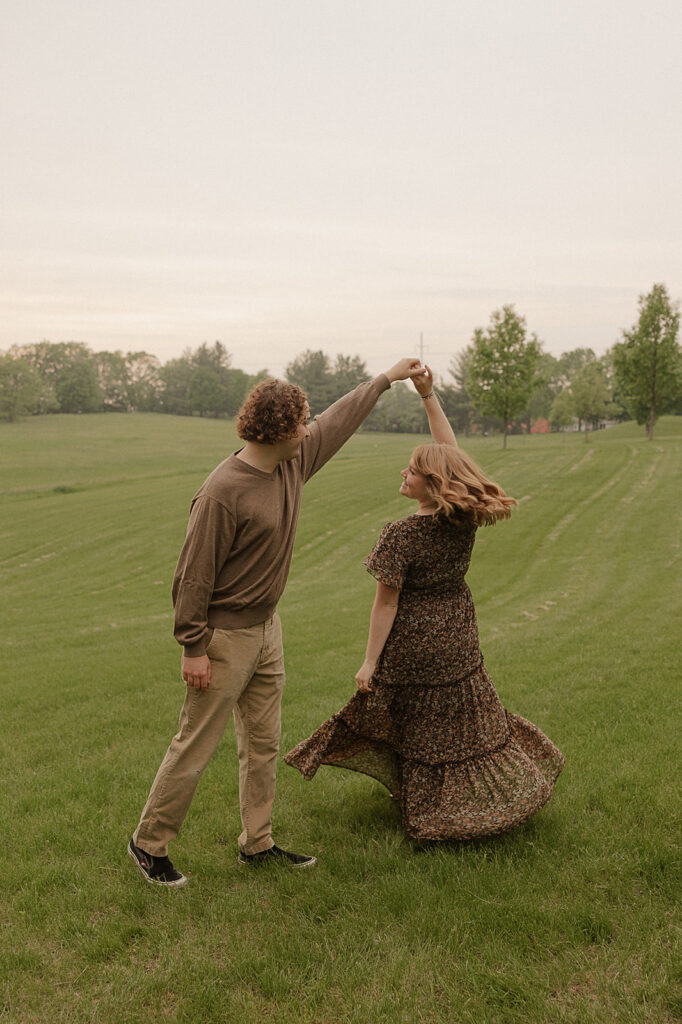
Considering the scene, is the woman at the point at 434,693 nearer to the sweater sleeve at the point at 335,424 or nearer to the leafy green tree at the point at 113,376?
the sweater sleeve at the point at 335,424

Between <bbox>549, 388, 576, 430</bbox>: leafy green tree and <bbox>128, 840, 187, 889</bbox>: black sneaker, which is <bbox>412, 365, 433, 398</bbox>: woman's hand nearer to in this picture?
<bbox>128, 840, 187, 889</bbox>: black sneaker

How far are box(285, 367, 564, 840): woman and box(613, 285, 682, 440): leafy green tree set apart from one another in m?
50.1

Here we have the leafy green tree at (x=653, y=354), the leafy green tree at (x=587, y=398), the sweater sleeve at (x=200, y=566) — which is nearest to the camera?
the sweater sleeve at (x=200, y=566)

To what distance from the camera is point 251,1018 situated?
293 cm

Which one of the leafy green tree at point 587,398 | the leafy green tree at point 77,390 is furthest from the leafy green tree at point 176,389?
the leafy green tree at point 587,398

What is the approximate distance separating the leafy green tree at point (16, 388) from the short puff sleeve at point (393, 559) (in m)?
95.3

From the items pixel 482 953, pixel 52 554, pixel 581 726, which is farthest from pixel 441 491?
pixel 52 554

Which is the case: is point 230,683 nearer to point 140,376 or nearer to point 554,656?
point 554,656

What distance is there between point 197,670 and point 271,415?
1.44m

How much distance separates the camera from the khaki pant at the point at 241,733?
4062 mm

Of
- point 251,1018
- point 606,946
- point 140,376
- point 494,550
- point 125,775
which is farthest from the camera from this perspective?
point 140,376

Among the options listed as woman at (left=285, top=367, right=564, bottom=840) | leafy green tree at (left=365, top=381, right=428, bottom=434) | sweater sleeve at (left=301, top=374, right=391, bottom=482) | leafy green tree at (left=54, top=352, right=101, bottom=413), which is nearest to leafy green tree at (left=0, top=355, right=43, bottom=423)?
leafy green tree at (left=54, top=352, right=101, bottom=413)

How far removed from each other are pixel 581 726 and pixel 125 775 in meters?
3.69

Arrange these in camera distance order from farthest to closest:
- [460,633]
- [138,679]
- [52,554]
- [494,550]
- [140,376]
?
[140,376]
[52,554]
[494,550]
[138,679]
[460,633]
